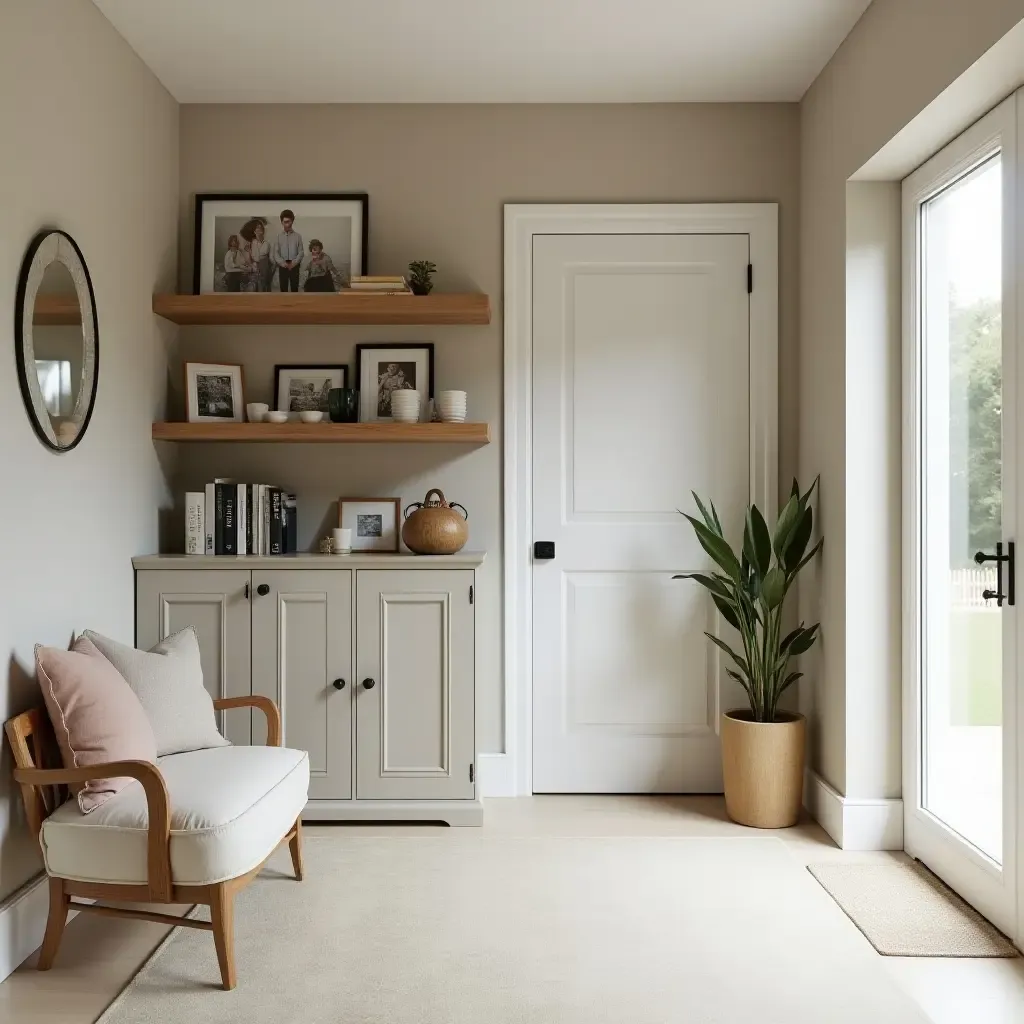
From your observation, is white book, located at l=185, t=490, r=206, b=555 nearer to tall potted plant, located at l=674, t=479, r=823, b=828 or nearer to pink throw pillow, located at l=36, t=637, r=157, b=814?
pink throw pillow, located at l=36, t=637, r=157, b=814

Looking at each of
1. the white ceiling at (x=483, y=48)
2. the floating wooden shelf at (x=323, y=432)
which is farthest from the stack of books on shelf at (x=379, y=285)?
the white ceiling at (x=483, y=48)

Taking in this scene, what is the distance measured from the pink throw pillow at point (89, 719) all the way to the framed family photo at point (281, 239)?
5.77 feet

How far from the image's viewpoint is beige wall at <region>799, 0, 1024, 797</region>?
9.52 feet

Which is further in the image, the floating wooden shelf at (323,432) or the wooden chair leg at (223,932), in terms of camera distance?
the floating wooden shelf at (323,432)

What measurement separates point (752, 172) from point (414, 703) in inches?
93.7

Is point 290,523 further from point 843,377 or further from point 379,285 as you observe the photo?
point 843,377

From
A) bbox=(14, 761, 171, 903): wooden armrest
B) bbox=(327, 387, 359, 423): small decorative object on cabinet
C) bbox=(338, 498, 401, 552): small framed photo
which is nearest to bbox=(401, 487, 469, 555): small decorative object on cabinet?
bbox=(338, 498, 401, 552): small framed photo

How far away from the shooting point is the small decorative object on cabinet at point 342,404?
365 cm

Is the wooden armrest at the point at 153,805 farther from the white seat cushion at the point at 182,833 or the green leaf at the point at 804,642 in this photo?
the green leaf at the point at 804,642

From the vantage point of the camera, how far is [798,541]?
3492 millimetres

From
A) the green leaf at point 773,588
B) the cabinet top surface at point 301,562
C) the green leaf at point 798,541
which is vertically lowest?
the green leaf at point 773,588

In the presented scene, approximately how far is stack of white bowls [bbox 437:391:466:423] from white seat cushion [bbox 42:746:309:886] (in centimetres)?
157

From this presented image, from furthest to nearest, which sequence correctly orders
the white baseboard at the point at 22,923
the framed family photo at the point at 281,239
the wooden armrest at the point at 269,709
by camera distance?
the framed family photo at the point at 281,239 < the wooden armrest at the point at 269,709 < the white baseboard at the point at 22,923

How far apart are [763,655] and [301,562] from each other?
167cm
